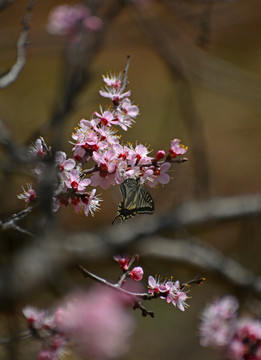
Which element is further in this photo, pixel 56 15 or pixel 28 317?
pixel 56 15

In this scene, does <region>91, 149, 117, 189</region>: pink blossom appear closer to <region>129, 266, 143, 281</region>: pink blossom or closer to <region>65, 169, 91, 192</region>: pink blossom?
<region>65, 169, 91, 192</region>: pink blossom

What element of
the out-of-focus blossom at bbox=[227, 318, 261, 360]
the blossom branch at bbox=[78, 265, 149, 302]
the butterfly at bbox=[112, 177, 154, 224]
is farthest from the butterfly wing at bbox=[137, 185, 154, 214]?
the out-of-focus blossom at bbox=[227, 318, 261, 360]

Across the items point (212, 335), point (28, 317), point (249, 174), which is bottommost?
point (249, 174)

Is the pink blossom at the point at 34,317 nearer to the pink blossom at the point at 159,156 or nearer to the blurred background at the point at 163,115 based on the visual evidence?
→ the blurred background at the point at 163,115

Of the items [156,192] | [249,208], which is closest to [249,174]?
[249,208]

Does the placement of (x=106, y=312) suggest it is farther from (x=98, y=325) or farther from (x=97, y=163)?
(x=97, y=163)

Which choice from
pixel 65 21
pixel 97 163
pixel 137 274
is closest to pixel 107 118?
pixel 97 163

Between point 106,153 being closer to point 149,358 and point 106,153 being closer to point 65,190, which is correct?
point 65,190
